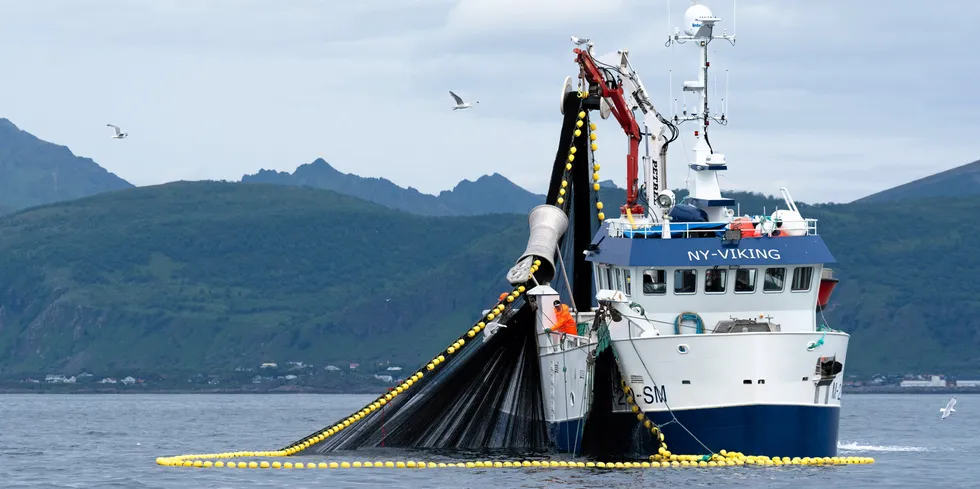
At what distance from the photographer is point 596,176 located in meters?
60.9

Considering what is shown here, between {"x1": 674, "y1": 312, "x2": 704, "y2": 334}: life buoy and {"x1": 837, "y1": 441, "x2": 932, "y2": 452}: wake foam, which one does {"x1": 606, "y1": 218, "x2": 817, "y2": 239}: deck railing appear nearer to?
{"x1": 674, "y1": 312, "x2": 704, "y2": 334}: life buoy

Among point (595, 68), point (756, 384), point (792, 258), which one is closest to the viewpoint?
point (756, 384)

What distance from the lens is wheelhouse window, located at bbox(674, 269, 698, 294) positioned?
50.3m

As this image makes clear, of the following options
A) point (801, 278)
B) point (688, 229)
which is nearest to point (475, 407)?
point (688, 229)

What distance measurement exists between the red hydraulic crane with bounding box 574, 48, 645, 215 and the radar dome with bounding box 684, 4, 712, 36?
19.2ft

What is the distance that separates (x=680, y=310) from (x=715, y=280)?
4.37 feet

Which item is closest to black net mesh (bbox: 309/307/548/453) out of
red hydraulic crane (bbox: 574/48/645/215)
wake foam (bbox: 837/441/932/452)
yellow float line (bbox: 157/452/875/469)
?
yellow float line (bbox: 157/452/875/469)

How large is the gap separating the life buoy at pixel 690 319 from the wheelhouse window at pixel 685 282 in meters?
0.66

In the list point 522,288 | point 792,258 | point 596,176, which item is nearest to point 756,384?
point 792,258

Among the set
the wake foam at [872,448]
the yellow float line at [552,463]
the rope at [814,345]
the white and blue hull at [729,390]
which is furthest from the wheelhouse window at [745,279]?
the wake foam at [872,448]

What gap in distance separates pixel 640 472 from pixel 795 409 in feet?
14.7

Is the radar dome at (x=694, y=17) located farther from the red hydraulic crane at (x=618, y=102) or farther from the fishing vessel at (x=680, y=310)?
the red hydraulic crane at (x=618, y=102)

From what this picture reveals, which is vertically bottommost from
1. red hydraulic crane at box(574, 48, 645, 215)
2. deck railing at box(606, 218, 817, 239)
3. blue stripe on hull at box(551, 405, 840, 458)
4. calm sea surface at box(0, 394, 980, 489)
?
calm sea surface at box(0, 394, 980, 489)

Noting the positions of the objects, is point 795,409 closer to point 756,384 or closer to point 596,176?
point 756,384
